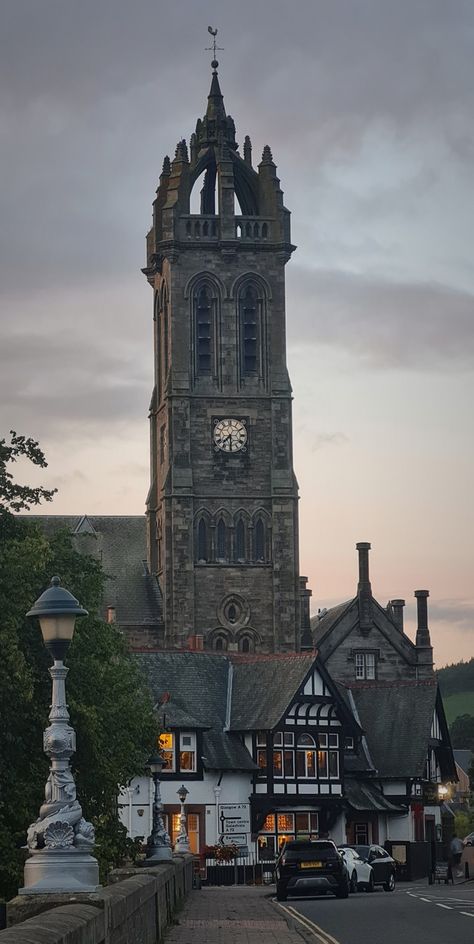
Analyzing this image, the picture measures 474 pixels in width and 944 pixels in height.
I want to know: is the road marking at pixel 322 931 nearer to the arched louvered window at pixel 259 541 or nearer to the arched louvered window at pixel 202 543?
the arched louvered window at pixel 202 543

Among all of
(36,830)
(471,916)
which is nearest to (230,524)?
(471,916)

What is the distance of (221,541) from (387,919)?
6511cm

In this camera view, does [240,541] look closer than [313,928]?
No

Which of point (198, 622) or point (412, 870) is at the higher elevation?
point (198, 622)

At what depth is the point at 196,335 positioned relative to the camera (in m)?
96.1

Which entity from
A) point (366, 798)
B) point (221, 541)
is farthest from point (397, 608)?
point (366, 798)

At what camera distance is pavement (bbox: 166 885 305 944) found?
941 inches

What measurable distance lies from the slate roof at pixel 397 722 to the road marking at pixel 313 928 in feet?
144

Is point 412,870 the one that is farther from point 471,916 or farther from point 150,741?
point 471,916

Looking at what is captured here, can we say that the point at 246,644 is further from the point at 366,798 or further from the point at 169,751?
the point at 169,751

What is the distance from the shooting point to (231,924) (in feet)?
92.0

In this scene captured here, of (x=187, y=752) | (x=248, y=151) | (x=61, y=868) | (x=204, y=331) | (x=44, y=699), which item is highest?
(x=248, y=151)

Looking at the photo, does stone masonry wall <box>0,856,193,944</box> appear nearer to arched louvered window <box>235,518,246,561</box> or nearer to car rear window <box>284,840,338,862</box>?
car rear window <box>284,840,338,862</box>

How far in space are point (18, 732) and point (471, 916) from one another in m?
12.8
